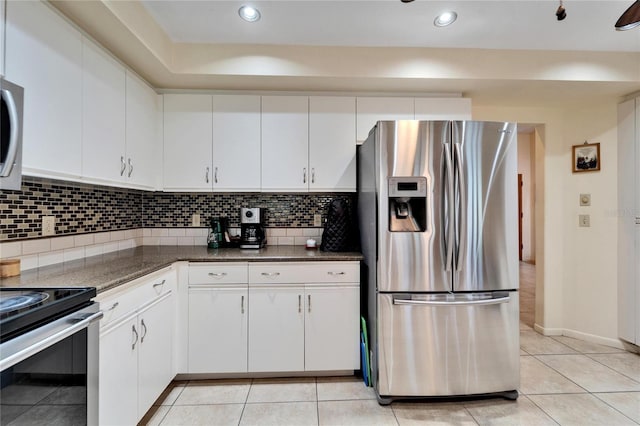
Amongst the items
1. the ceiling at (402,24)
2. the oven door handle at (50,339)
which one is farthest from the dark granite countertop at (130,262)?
the ceiling at (402,24)

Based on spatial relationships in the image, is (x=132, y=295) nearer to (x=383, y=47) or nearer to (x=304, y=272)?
(x=304, y=272)

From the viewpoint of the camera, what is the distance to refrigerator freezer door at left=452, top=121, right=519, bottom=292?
1949 mm

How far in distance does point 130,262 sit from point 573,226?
12.8 feet

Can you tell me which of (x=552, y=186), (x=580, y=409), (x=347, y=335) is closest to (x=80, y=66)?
(x=347, y=335)

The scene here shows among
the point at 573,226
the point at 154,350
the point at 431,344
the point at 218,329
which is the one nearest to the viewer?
the point at 154,350

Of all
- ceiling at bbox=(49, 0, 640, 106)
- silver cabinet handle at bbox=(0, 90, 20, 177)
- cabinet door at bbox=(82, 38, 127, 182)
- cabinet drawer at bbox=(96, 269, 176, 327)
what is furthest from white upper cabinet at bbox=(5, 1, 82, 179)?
cabinet drawer at bbox=(96, 269, 176, 327)

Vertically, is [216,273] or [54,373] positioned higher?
[216,273]

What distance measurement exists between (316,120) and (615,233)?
9.56 feet

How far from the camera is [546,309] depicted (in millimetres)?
3070

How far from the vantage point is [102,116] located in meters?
1.82

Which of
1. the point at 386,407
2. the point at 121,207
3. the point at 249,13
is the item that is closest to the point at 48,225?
the point at 121,207

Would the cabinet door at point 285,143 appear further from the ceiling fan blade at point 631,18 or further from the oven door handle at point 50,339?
the ceiling fan blade at point 631,18

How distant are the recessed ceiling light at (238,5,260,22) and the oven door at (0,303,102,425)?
1.83 metres

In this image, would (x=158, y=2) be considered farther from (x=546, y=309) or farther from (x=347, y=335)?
(x=546, y=309)
